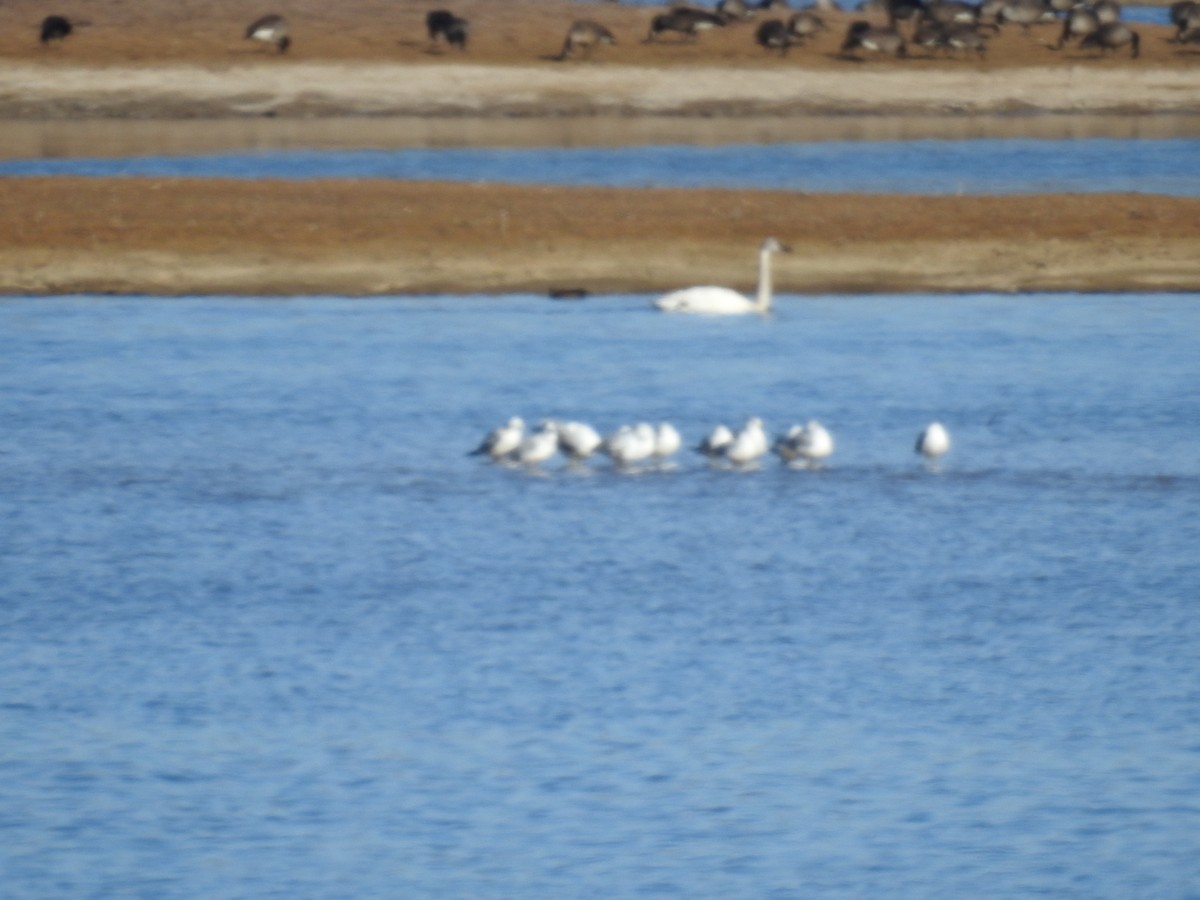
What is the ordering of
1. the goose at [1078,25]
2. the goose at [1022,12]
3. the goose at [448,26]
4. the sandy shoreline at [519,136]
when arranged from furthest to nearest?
the goose at [1022,12]
the goose at [1078,25]
the goose at [448,26]
the sandy shoreline at [519,136]

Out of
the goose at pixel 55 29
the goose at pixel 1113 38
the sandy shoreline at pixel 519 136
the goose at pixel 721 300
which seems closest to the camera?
the goose at pixel 721 300

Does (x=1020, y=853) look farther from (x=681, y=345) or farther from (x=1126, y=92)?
(x=1126, y=92)

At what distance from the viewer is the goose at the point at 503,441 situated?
57.7 feet

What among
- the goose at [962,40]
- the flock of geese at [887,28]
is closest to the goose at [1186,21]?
the flock of geese at [887,28]

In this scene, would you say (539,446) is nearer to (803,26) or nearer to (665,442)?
(665,442)

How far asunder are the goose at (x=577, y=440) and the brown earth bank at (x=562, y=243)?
28.9 feet

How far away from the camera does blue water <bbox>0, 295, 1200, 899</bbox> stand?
10.2 metres

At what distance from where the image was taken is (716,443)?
17.6 meters

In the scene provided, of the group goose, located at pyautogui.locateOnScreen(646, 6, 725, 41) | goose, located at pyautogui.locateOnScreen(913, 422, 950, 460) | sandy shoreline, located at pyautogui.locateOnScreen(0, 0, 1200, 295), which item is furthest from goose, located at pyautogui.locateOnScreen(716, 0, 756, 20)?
goose, located at pyautogui.locateOnScreen(913, 422, 950, 460)

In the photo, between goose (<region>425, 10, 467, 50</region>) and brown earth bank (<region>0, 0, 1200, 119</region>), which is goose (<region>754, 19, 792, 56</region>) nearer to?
brown earth bank (<region>0, 0, 1200, 119</region>)

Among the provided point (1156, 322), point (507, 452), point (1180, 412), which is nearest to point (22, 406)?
point (507, 452)

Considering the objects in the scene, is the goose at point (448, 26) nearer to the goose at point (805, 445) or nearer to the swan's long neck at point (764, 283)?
the swan's long neck at point (764, 283)

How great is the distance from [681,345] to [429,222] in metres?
6.28

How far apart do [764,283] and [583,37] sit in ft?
88.6
